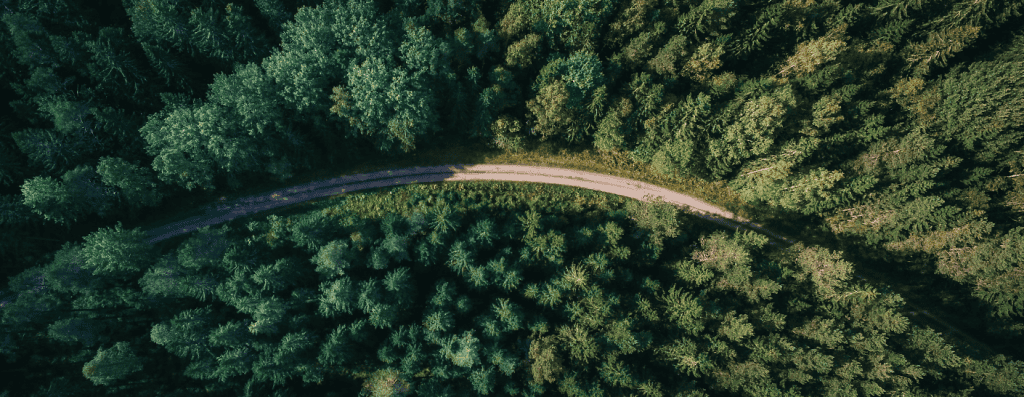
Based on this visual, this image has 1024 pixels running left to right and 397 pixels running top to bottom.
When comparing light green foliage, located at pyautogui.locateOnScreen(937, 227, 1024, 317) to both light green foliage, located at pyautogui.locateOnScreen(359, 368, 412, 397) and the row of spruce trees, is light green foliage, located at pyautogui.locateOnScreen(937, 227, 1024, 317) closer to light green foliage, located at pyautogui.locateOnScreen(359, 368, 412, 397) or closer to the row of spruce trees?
the row of spruce trees

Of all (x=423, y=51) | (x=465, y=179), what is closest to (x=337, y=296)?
(x=465, y=179)

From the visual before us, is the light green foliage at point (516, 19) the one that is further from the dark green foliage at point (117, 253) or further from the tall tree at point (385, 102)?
the dark green foliage at point (117, 253)

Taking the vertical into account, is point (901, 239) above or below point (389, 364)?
above

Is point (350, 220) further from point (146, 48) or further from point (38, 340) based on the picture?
point (38, 340)

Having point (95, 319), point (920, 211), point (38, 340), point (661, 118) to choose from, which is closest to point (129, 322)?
point (95, 319)

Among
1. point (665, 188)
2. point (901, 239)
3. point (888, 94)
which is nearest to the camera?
point (901, 239)

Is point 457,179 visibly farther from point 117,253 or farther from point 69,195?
point 69,195
